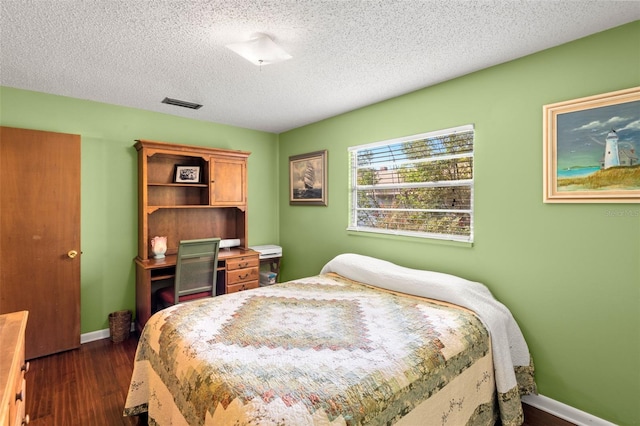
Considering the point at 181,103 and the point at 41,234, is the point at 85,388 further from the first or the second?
the point at 181,103

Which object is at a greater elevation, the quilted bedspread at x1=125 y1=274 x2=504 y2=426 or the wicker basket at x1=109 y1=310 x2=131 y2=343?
the quilted bedspread at x1=125 y1=274 x2=504 y2=426

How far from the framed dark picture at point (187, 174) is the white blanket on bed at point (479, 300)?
2.30 meters

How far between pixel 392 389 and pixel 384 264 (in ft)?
5.02

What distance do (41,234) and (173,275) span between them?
117cm

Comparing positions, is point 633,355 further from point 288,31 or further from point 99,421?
point 99,421

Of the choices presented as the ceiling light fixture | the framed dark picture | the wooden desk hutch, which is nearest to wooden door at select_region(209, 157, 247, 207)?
the wooden desk hutch

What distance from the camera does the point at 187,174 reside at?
3643 mm

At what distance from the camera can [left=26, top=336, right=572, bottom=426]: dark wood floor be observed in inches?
79.7

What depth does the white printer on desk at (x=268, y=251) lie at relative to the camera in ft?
13.2

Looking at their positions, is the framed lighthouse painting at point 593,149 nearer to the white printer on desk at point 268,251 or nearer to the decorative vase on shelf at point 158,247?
the white printer on desk at point 268,251

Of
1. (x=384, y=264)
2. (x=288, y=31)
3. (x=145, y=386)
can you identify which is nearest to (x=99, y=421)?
(x=145, y=386)

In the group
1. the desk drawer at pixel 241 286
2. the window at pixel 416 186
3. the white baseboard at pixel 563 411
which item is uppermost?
the window at pixel 416 186

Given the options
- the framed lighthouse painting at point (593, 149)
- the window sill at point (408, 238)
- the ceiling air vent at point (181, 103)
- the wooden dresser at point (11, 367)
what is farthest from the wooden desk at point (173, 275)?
the framed lighthouse painting at point (593, 149)

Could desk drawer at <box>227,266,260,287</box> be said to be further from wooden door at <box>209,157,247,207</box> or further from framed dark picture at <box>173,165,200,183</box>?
framed dark picture at <box>173,165,200,183</box>
